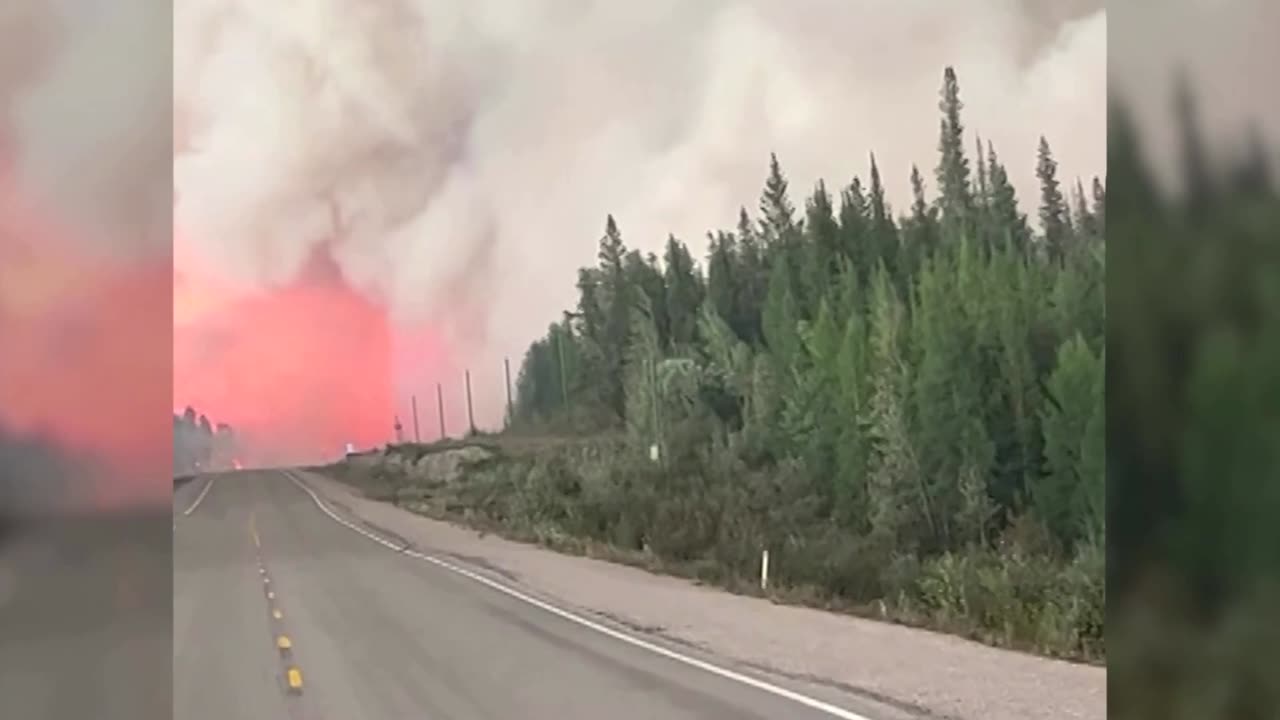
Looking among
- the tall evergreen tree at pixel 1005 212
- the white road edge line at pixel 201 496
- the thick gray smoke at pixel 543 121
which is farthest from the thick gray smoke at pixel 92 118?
the tall evergreen tree at pixel 1005 212

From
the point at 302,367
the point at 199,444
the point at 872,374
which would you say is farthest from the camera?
the point at 872,374

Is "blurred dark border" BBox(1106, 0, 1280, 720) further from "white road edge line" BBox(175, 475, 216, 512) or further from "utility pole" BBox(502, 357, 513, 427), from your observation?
"white road edge line" BBox(175, 475, 216, 512)

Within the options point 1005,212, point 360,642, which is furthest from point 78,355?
point 1005,212

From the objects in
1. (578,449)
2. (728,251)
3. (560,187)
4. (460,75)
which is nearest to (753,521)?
(578,449)

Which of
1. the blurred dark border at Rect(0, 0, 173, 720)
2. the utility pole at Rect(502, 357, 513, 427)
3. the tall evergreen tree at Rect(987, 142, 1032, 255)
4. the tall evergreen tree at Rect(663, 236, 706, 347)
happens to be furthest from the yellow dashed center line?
the tall evergreen tree at Rect(987, 142, 1032, 255)

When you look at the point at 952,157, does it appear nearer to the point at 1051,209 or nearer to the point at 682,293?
the point at 1051,209

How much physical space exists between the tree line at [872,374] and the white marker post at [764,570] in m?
0.09

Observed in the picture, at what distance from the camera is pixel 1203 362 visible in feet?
10.3

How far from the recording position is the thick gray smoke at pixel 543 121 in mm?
3371

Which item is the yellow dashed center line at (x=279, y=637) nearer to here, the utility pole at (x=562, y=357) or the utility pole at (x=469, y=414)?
the utility pole at (x=469, y=414)

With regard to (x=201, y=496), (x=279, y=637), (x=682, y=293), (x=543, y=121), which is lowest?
(x=279, y=637)

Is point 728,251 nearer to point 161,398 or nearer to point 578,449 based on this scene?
point 578,449

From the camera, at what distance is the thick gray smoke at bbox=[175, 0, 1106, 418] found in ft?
11.1

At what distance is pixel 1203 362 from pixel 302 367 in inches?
94.4
